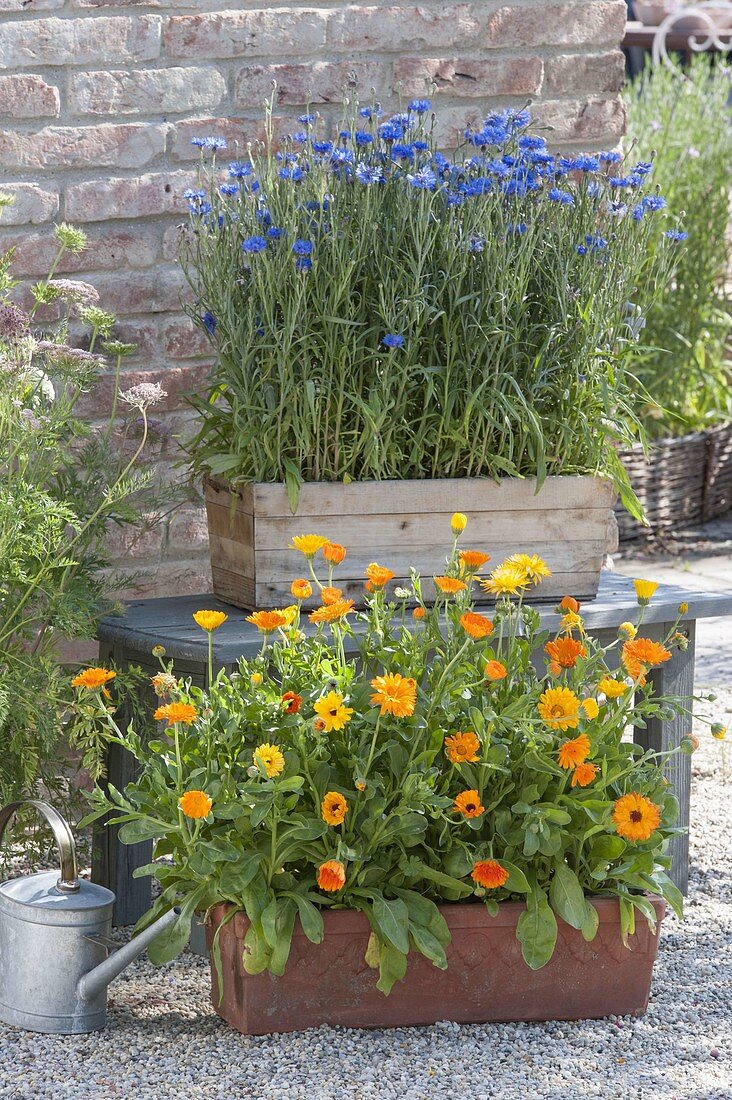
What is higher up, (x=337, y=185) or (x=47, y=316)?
(x=337, y=185)

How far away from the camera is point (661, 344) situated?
6.30 metres

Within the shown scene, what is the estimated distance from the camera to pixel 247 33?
303 centimetres

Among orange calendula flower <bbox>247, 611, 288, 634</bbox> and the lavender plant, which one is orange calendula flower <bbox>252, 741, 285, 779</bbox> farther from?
the lavender plant

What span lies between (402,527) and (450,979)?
0.82m

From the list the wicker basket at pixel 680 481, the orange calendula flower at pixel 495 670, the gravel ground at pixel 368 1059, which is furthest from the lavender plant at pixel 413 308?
the wicker basket at pixel 680 481

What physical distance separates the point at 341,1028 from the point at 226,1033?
0.18m

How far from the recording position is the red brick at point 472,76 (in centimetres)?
318

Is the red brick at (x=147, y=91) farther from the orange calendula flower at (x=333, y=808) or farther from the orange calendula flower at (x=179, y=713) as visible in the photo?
the orange calendula flower at (x=333, y=808)

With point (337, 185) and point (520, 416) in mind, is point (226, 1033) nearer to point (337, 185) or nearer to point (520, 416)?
point (520, 416)

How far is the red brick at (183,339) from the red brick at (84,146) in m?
0.34

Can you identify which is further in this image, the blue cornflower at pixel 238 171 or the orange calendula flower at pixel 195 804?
the blue cornflower at pixel 238 171

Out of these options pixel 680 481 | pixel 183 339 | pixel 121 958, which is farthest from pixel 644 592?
pixel 680 481

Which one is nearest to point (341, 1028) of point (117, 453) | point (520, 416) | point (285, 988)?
point (285, 988)

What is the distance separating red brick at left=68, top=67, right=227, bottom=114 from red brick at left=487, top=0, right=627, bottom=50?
→ 0.68m
